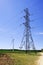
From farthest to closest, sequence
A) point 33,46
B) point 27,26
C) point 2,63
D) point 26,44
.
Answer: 1. point 33,46
2. point 27,26
3. point 26,44
4. point 2,63

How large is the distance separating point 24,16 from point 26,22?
1.58 meters

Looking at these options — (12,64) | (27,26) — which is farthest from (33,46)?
(12,64)

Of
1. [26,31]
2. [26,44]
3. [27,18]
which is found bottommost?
[26,44]

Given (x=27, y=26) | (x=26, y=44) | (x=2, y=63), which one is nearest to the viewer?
(x=2, y=63)

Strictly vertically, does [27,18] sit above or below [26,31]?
above

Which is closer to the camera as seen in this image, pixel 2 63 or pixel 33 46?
pixel 2 63

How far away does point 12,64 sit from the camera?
19.1 meters

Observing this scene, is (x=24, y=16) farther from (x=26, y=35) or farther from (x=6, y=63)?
(x=6, y=63)

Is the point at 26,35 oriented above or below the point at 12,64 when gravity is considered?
above

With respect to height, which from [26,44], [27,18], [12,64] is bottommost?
[12,64]

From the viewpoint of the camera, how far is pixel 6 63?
61.0 feet

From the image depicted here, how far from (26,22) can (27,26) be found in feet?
4.66

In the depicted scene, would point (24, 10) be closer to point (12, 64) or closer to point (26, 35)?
point (26, 35)

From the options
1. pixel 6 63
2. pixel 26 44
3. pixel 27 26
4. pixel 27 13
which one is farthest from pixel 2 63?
pixel 27 13
